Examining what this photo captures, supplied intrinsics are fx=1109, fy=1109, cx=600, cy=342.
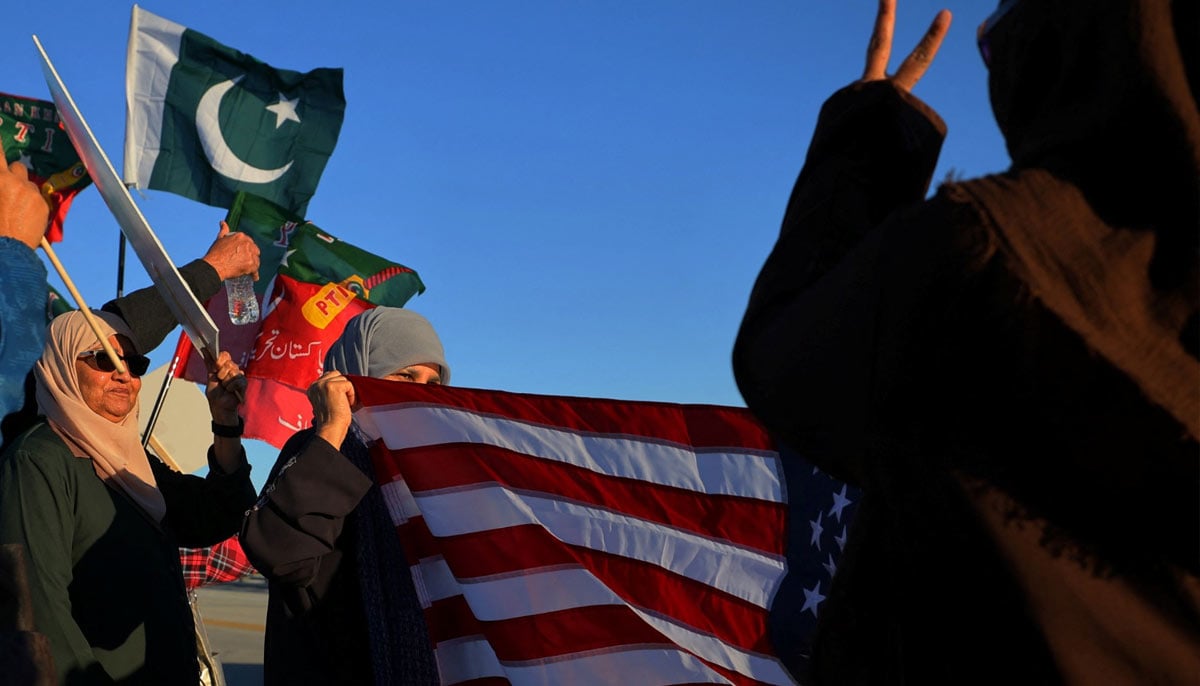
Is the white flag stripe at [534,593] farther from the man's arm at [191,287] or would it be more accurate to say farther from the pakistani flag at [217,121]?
the pakistani flag at [217,121]

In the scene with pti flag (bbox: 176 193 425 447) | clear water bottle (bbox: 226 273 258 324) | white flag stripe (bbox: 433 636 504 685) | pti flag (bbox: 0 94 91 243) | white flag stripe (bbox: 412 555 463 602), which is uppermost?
pti flag (bbox: 0 94 91 243)

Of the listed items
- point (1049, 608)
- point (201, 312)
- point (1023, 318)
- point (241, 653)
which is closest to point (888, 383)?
point (1023, 318)

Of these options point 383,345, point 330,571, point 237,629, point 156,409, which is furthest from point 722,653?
point 237,629

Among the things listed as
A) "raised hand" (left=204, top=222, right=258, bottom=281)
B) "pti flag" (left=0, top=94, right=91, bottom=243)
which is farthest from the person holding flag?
"pti flag" (left=0, top=94, right=91, bottom=243)

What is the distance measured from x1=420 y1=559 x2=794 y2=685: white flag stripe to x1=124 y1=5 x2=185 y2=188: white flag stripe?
5.72 meters

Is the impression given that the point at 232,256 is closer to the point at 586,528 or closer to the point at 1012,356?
the point at 586,528

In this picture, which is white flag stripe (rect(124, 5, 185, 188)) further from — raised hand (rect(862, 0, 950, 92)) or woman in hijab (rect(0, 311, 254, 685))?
raised hand (rect(862, 0, 950, 92))

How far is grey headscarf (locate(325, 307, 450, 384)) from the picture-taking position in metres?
4.04

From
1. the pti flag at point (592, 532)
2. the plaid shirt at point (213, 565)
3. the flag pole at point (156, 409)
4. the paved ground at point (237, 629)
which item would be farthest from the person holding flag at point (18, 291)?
the paved ground at point (237, 629)

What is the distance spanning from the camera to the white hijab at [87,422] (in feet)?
12.6

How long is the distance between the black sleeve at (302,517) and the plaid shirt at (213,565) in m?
3.17

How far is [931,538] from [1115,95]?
17.8 inches

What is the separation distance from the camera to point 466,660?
3.55 meters

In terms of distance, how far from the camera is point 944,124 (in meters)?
1.31
